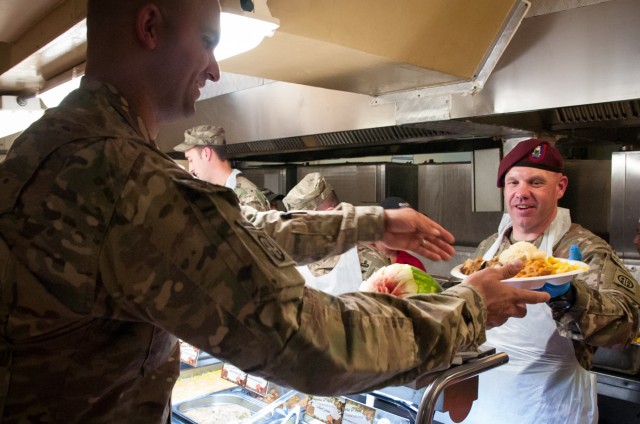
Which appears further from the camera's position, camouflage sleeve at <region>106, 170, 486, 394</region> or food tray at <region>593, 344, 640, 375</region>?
food tray at <region>593, 344, 640, 375</region>

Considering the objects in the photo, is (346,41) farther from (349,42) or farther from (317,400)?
(317,400)

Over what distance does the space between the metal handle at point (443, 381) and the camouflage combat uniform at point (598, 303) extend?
0.79 m

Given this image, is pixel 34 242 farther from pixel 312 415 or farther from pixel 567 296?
pixel 567 296

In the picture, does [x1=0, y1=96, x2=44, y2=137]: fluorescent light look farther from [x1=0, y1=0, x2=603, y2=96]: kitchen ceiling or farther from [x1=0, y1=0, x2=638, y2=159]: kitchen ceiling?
[x1=0, y1=0, x2=603, y2=96]: kitchen ceiling

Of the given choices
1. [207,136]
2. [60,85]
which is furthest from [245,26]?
[207,136]

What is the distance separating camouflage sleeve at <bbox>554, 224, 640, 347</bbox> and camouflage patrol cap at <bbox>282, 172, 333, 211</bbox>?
1757 mm

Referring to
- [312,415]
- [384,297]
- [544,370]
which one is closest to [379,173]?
[544,370]

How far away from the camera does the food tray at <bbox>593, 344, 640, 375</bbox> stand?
2.63 metres

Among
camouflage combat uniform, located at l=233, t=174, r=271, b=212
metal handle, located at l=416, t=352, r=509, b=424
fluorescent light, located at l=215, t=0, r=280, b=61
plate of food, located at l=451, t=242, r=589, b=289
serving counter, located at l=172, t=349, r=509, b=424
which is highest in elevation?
fluorescent light, located at l=215, t=0, r=280, b=61

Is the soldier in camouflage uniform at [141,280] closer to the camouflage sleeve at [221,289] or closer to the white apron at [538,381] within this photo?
the camouflage sleeve at [221,289]

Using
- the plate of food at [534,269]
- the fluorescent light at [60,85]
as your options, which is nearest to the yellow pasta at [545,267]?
the plate of food at [534,269]

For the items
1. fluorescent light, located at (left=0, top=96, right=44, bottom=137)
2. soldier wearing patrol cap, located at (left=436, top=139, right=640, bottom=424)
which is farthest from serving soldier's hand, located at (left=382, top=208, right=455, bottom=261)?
fluorescent light, located at (left=0, top=96, right=44, bottom=137)

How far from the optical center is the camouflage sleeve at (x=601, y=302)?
218cm

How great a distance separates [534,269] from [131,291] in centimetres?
150
